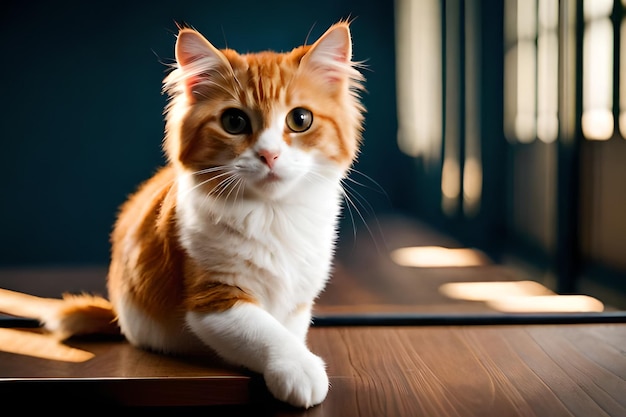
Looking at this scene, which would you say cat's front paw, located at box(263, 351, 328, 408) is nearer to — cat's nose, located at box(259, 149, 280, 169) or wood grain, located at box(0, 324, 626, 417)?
wood grain, located at box(0, 324, 626, 417)

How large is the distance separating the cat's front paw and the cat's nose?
11.8 inches

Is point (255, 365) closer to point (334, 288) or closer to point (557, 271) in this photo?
point (334, 288)

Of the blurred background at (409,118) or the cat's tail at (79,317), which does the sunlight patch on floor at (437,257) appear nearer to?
the blurred background at (409,118)

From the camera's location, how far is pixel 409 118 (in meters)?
1.53

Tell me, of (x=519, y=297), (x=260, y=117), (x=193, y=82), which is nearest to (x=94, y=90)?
(x=193, y=82)

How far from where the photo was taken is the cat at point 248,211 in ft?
3.41

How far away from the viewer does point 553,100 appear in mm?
1683

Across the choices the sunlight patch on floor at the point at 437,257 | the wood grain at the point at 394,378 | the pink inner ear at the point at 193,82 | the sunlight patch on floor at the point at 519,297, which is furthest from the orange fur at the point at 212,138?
the sunlight patch on floor at the point at 519,297

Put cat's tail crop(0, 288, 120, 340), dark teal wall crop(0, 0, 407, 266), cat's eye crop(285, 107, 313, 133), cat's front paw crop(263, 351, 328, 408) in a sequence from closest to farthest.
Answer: cat's front paw crop(263, 351, 328, 408)
cat's eye crop(285, 107, 313, 133)
cat's tail crop(0, 288, 120, 340)
dark teal wall crop(0, 0, 407, 266)

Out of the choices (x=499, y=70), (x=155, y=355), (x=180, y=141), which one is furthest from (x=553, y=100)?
(x=155, y=355)

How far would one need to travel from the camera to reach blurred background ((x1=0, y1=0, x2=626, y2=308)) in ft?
4.75

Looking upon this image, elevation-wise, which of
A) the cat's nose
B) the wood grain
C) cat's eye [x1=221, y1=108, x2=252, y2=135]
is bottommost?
the wood grain

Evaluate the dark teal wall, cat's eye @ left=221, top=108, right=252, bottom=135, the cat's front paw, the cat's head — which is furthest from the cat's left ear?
the cat's front paw

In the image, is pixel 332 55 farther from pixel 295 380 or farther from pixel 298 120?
pixel 295 380
